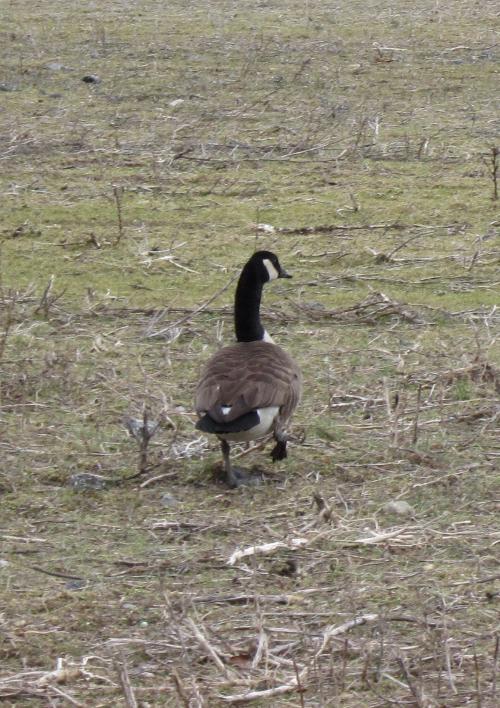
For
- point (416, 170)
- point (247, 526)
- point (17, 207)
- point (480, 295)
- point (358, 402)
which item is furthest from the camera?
point (416, 170)

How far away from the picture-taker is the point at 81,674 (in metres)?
4.38

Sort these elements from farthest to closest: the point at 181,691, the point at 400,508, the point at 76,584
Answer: the point at 400,508
the point at 76,584
the point at 181,691

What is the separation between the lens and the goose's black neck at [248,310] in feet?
21.6

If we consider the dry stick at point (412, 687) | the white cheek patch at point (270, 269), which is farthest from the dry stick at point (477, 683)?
the white cheek patch at point (270, 269)

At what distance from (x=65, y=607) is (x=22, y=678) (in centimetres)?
50

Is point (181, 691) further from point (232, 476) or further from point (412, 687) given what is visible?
point (232, 476)

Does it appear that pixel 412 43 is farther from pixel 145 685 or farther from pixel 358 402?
pixel 145 685

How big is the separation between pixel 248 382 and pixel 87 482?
75cm

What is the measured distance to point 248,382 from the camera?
19.2 ft

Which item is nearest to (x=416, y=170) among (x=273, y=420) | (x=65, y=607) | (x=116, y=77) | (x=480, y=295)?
(x=480, y=295)

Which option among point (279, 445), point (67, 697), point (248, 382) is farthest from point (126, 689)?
point (279, 445)

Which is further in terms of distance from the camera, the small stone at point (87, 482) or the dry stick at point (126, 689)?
the small stone at point (87, 482)

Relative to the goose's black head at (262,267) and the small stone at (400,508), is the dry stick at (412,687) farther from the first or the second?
the goose's black head at (262,267)

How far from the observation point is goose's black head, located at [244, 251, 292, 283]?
6711 mm
